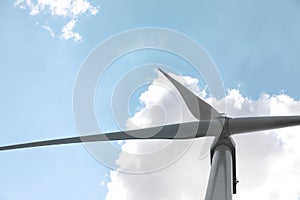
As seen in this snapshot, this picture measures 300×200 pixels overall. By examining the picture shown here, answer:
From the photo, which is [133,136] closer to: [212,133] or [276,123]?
[212,133]

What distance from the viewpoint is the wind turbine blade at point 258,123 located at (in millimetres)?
22000

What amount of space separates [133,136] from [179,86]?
585cm

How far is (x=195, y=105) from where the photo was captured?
27.8 meters

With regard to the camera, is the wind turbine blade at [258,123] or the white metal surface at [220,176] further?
the wind turbine blade at [258,123]

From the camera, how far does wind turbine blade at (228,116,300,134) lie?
22.0 meters

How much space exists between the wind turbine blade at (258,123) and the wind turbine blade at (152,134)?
3.19 ft

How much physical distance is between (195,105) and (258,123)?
562 cm

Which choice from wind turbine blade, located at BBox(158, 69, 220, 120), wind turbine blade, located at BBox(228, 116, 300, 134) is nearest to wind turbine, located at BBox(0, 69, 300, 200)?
wind turbine blade, located at BBox(228, 116, 300, 134)

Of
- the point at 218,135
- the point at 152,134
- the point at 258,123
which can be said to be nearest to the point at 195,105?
the point at 218,135

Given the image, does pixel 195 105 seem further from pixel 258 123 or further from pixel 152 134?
pixel 258 123

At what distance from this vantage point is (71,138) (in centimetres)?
2234

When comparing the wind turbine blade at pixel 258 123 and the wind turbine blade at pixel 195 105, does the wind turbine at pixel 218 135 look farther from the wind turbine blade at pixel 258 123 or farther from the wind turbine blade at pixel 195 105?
the wind turbine blade at pixel 195 105

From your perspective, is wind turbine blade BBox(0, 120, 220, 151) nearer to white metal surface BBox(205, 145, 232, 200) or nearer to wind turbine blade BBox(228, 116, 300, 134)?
wind turbine blade BBox(228, 116, 300, 134)

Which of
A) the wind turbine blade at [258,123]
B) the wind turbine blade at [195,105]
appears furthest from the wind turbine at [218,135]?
the wind turbine blade at [195,105]
